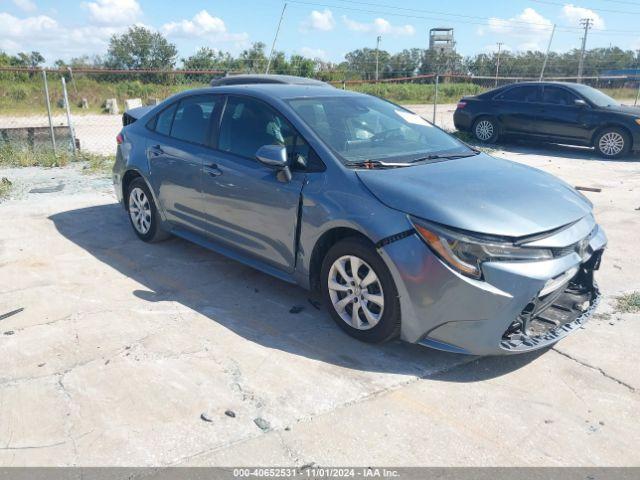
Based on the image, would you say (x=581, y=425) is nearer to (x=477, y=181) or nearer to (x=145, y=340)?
(x=477, y=181)

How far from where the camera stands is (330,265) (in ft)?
13.0

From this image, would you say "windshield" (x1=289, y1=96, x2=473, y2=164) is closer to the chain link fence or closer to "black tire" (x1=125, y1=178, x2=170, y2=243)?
"black tire" (x1=125, y1=178, x2=170, y2=243)

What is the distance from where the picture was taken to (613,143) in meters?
12.1

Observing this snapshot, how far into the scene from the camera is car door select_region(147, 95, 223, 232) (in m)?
5.05

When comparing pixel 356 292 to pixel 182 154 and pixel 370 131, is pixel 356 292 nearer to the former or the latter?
pixel 370 131

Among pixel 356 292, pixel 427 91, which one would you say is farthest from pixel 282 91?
pixel 427 91

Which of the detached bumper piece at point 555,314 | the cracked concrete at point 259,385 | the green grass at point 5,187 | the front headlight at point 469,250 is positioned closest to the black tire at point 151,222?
the cracked concrete at point 259,385

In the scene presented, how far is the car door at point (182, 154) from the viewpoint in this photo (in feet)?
16.6

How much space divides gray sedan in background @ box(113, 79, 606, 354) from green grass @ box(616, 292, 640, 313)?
651mm

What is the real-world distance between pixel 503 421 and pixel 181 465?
172cm

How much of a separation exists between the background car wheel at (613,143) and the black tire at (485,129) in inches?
86.5

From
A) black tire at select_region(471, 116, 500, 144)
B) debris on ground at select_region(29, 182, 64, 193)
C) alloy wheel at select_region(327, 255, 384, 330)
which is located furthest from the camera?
black tire at select_region(471, 116, 500, 144)

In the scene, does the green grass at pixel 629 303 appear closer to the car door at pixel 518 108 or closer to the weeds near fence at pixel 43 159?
the weeds near fence at pixel 43 159

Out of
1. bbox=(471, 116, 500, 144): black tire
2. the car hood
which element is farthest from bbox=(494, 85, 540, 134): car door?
the car hood
